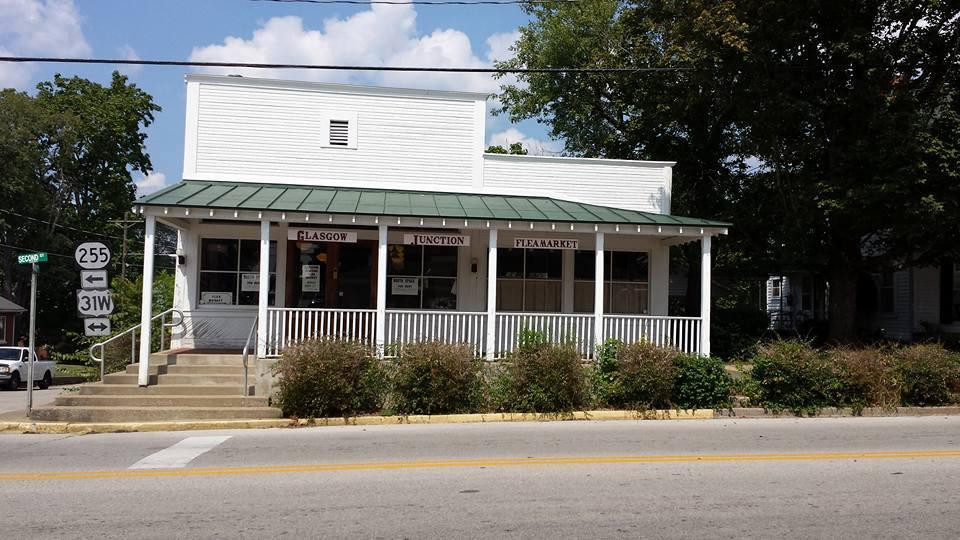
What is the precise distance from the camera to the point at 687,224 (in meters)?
14.3

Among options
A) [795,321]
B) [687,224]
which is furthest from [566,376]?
[795,321]

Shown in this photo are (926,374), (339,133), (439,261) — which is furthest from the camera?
(339,133)

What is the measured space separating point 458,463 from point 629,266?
31.1ft

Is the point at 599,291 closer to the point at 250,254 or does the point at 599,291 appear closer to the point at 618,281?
the point at 618,281

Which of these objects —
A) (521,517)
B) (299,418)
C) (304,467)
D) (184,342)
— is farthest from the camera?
(184,342)

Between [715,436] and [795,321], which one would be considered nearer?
[715,436]

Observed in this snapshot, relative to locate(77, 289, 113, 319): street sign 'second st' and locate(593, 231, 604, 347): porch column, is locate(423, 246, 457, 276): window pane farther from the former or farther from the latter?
locate(77, 289, 113, 319): street sign 'second st'

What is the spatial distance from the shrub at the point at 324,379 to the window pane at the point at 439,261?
431 centimetres

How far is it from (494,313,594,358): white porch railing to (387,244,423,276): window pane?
231 cm

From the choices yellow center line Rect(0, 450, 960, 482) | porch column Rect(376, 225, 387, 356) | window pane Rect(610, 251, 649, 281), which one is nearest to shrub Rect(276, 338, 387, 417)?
porch column Rect(376, 225, 387, 356)

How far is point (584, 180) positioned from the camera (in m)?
16.9

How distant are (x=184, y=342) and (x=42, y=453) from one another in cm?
629

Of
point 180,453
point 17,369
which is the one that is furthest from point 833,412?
point 17,369

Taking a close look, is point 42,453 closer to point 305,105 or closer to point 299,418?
point 299,418
